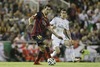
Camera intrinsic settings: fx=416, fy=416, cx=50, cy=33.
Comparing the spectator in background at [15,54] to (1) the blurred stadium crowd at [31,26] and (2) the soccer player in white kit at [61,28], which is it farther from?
(2) the soccer player in white kit at [61,28]

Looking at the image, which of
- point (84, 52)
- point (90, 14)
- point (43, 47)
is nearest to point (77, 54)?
point (84, 52)

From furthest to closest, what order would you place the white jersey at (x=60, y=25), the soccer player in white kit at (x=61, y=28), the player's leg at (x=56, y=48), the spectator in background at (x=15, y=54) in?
1. the spectator in background at (x=15, y=54)
2. the white jersey at (x=60, y=25)
3. the soccer player in white kit at (x=61, y=28)
4. the player's leg at (x=56, y=48)

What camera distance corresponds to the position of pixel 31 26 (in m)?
25.7

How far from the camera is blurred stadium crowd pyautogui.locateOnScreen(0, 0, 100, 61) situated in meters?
24.4

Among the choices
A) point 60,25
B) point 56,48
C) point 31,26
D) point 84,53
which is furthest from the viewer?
point 31,26

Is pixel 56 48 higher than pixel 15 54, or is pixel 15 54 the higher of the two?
pixel 56 48

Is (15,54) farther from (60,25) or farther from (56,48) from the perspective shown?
(56,48)

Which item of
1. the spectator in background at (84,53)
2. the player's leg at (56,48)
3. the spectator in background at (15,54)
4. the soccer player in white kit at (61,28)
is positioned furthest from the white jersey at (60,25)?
the spectator in background at (15,54)

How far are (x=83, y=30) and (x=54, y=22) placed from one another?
6.17 meters

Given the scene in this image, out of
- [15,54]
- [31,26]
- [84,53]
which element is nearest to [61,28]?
[84,53]

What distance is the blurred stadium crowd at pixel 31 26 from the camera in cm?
2436

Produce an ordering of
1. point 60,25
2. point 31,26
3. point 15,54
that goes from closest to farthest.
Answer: point 60,25 → point 15,54 → point 31,26

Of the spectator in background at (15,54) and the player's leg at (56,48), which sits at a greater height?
the player's leg at (56,48)

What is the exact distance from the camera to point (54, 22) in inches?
775
